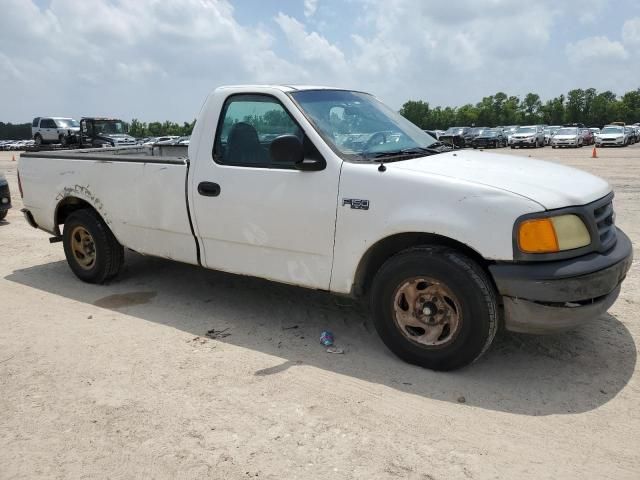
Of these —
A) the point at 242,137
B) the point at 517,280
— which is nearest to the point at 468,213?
the point at 517,280

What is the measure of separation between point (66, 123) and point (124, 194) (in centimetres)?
3512

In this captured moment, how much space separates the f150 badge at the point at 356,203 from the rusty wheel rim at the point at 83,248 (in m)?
3.15

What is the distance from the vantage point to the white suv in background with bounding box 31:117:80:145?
35094 mm

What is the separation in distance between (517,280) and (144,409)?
7.64 ft

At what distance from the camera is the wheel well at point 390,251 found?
11.2 ft

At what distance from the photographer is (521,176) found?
3.49 metres

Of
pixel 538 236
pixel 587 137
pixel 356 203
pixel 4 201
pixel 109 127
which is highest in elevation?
pixel 587 137

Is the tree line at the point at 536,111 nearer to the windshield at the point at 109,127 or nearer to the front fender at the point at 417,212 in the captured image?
the windshield at the point at 109,127

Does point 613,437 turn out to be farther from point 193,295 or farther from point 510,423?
point 193,295

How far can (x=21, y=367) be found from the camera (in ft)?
12.4

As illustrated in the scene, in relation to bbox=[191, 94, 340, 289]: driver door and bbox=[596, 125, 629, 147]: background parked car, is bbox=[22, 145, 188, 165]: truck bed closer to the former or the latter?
bbox=[191, 94, 340, 289]: driver door

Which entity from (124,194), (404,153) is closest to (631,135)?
(404,153)

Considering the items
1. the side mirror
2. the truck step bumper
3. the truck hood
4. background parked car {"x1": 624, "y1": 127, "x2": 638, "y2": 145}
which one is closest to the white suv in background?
the side mirror

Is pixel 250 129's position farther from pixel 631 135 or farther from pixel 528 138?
pixel 631 135
